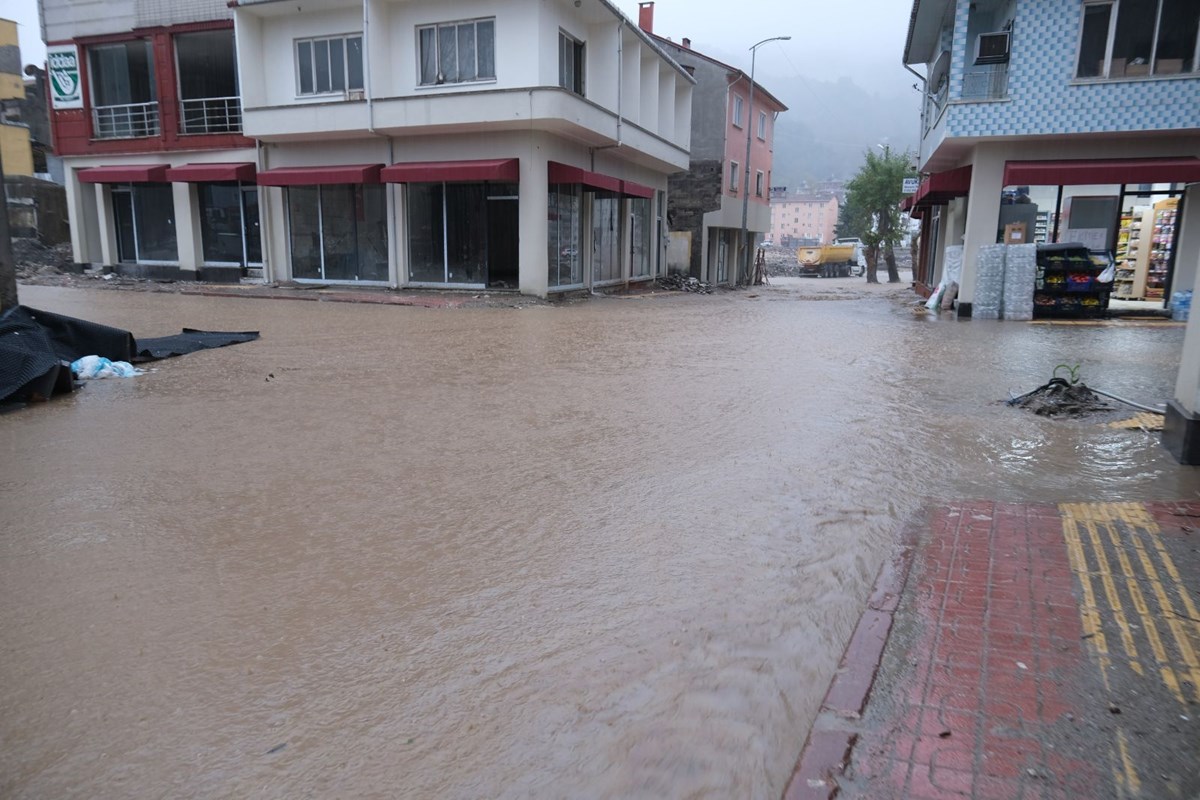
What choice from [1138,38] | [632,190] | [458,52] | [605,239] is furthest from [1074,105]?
[458,52]

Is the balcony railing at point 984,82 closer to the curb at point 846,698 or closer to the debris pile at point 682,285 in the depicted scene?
the debris pile at point 682,285

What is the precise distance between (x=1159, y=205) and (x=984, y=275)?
6.24 meters

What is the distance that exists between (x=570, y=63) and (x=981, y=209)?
1025 cm

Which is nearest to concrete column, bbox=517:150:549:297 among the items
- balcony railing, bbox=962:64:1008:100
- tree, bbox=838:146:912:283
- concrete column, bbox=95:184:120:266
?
balcony railing, bbox=962:64:1008:100

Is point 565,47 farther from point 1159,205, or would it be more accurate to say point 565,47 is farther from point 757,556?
point 757,556

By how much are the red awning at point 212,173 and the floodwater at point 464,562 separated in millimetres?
15075

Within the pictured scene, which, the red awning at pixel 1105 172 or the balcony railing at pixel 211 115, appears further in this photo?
the balcony railing at pixel 211 115

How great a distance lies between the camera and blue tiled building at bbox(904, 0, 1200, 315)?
50.9 feet

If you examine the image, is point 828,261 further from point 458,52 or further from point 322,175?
point 322,175

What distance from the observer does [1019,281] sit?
16391mm

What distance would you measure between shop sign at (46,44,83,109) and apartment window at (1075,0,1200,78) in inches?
1032

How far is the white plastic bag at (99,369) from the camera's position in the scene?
27.8 feet

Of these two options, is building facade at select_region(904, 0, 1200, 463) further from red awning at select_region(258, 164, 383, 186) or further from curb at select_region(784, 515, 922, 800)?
curb at select_region(784, 515, 922, 800)

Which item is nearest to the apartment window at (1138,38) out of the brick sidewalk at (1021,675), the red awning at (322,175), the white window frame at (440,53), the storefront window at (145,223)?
the white window frame at (440,53)
